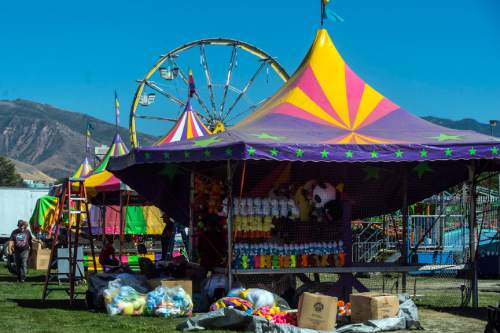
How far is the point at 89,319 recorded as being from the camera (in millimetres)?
11719

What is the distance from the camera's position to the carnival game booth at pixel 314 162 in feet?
41.1

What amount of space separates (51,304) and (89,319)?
270cm

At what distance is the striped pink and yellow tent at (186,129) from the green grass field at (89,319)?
8044 millimetres

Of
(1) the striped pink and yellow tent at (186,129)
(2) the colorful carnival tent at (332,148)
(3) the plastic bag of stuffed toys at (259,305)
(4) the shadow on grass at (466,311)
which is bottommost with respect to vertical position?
(4) the shadow on grass at (466,311)

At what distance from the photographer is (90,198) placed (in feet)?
77.0

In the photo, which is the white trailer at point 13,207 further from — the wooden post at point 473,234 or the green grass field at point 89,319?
the wooden post at point 473,234

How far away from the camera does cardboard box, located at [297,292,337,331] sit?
1053 centimetres

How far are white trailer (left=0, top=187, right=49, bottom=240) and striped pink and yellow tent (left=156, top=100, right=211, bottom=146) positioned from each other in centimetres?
1923

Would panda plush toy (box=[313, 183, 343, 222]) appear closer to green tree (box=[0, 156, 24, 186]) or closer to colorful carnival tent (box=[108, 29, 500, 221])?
colorful carnival tent (box=[108, 29, 500, 221])

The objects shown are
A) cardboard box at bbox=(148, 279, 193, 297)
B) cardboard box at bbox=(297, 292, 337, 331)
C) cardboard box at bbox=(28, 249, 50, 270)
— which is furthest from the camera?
cardboard box at bbox=(28, 249, 50, 270)

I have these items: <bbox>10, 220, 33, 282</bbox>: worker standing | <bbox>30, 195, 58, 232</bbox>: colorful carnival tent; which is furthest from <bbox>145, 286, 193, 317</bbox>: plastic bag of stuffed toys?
<bbox>30, 195, 58, 232</bbox>: colorful carnival tent

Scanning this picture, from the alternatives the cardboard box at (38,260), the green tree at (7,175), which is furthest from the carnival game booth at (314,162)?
the green tree at (7,175)

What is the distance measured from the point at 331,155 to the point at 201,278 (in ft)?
10.2

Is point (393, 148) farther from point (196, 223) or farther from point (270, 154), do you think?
point (196, 223)
